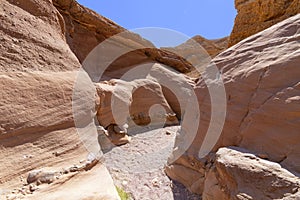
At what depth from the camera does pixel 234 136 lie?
116 inches

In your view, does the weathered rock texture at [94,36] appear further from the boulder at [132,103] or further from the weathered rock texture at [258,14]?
the weathered rock texture at [258,14]

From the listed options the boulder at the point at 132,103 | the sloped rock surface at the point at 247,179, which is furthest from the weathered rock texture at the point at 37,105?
the boulder at the point at 132,103

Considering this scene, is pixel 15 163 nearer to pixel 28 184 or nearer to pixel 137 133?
pixel 28 184

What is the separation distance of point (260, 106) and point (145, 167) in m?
2.22

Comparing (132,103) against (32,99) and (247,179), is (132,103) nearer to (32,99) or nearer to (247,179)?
(32,99)

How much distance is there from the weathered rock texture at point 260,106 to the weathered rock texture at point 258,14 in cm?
314

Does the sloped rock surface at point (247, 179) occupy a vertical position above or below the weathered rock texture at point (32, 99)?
below

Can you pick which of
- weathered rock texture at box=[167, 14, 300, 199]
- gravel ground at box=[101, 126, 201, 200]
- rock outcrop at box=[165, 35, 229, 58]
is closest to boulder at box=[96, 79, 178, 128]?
gravel ground at box=[101, 126, 201, 200]

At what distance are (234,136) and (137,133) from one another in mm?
3169

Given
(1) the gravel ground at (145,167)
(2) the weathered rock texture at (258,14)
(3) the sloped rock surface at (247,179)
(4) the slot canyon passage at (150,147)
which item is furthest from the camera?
(2) the weathered rock texture at (258,14)

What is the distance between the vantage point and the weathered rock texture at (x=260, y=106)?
93.5 inches

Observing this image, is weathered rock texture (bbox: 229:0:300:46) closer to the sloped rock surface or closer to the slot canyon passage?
the slot canyon passage

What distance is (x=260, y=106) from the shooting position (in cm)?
274

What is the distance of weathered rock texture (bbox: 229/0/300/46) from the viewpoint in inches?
223
